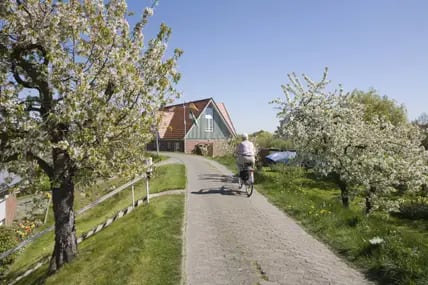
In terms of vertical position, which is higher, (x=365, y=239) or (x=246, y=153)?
(x=246, y=153)

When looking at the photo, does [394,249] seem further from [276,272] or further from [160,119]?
[160,119]

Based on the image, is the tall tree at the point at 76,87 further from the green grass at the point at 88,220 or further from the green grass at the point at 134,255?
the green grass at the point at 88,220

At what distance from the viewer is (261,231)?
322 inches

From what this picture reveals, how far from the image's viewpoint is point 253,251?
6.81m

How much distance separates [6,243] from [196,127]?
33.3 meters

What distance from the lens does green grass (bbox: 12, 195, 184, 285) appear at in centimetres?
617

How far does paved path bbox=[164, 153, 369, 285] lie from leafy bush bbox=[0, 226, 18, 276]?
25.2 ft

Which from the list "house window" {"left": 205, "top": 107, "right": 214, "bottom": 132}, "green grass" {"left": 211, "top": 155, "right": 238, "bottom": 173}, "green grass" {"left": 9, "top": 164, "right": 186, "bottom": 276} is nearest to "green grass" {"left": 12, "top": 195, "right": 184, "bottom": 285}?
"green grass" {"left": 9, "top": 164, "right": 186, "bottom": 276}

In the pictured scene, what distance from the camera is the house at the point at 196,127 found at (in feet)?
152

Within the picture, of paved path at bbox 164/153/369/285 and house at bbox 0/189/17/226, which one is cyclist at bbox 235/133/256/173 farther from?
house at bbox 0/189/17/226

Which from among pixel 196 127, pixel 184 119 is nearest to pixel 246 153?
pixel 196 127

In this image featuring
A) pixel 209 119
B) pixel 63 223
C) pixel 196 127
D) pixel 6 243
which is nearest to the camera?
pixel 63 223

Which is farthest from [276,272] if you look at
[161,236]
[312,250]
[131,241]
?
[131,241]

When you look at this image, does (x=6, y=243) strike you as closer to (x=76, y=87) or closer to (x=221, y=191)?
(x=221, y=191)
